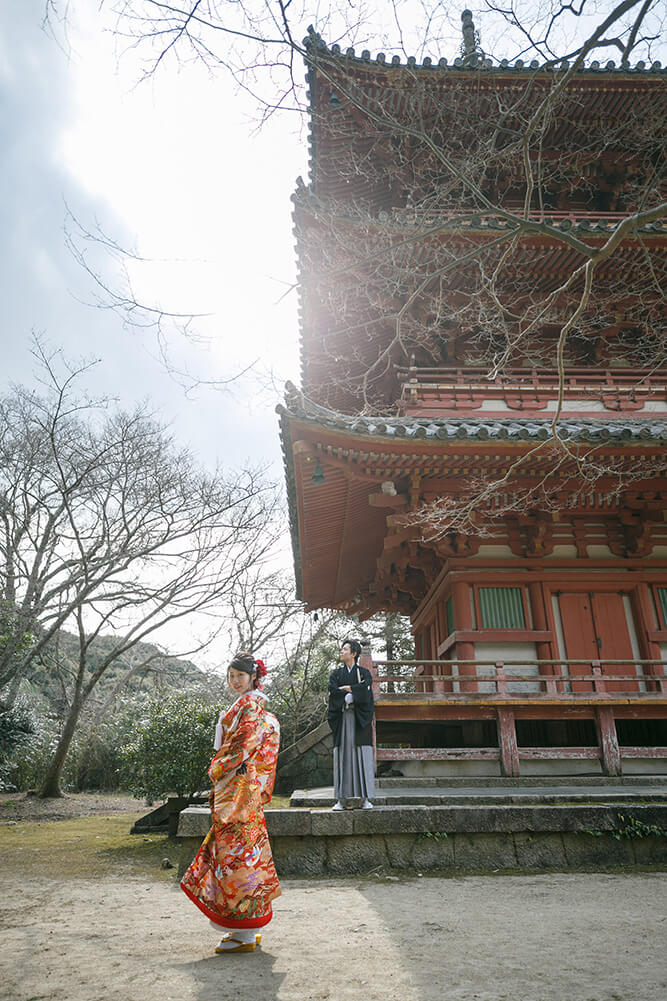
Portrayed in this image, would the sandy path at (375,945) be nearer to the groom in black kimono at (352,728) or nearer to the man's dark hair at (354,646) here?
the groom in black kimono at (352,728)

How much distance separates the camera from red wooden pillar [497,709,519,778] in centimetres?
708

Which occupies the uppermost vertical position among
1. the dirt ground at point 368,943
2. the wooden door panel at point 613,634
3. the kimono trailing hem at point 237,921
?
the wooden door panel at point 613,634

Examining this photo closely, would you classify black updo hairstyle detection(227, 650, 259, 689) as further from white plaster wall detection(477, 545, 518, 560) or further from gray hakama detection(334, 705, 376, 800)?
white plaster wall detection(477, 545, 518, 560)

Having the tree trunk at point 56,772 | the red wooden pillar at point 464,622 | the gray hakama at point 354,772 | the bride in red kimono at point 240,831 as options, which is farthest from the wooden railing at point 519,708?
the tree trunk at point 56,772

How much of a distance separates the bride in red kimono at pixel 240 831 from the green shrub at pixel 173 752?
5.54m

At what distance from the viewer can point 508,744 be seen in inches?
284

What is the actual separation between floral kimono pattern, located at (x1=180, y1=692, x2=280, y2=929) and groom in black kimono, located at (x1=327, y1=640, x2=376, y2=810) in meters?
2.33

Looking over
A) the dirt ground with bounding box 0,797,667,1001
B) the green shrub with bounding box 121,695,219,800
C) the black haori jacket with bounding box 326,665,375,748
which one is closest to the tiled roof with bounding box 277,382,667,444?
the black haori jacket with bounding box 326,665,375,748

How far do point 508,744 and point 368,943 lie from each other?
4370mm

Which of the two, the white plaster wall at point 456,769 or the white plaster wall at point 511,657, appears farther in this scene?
the white plaster wall at point 511,657

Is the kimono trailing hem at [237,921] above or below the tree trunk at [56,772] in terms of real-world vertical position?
below

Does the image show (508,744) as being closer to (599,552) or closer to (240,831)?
(599,552)

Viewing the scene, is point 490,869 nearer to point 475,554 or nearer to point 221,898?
point 221,898

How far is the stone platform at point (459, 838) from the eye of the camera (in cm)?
514
